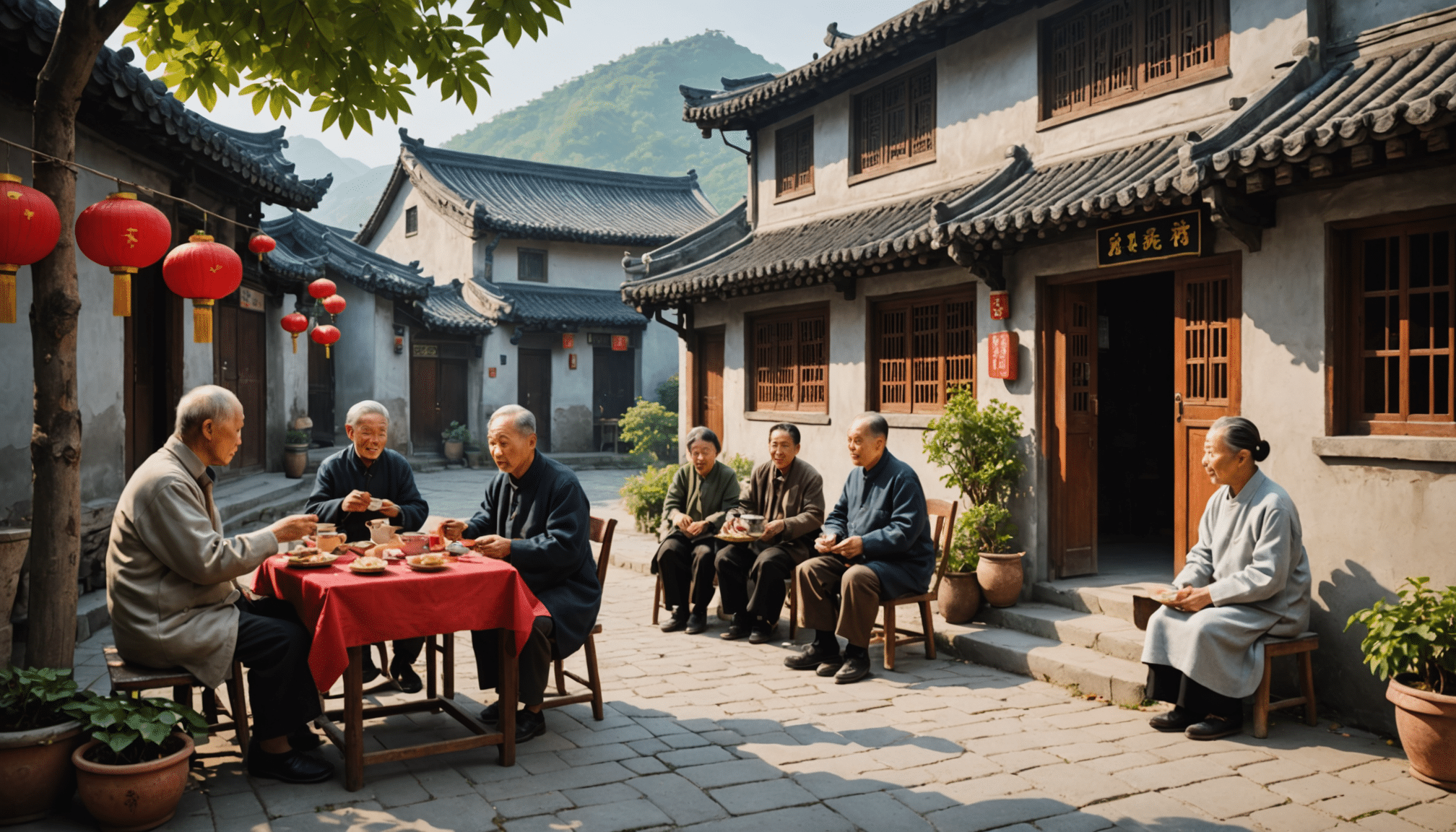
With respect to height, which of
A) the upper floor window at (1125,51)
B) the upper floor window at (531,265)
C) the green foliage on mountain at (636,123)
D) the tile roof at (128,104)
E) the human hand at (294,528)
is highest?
the green foliage on mountain at (636,123)

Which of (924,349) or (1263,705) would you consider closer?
(1263,705)

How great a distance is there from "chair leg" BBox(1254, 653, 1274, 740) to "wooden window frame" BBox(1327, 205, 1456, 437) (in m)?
1.41

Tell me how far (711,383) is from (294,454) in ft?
22.4

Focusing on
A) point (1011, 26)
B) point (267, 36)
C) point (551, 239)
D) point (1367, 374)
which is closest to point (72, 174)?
point (267, 36)

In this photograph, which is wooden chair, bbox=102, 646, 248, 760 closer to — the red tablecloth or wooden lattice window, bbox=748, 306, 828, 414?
the red tablecloth

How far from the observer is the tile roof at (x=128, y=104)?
535cm

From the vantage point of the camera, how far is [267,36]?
14.1 feet

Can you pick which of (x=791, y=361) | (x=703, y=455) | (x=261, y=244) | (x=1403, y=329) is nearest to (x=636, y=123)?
(x=261, y=244)

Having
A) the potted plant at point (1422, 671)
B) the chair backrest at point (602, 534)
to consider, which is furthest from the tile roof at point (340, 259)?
the potted plant at point (1422, 671)

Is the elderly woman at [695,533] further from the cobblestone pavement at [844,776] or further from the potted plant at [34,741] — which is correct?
the potted plant at [34,741]

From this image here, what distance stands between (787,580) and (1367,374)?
4.01 meters

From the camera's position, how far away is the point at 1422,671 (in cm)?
438

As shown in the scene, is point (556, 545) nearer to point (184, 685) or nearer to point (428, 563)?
point (428, 563)

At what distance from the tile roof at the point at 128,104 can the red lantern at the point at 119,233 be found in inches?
49.8
